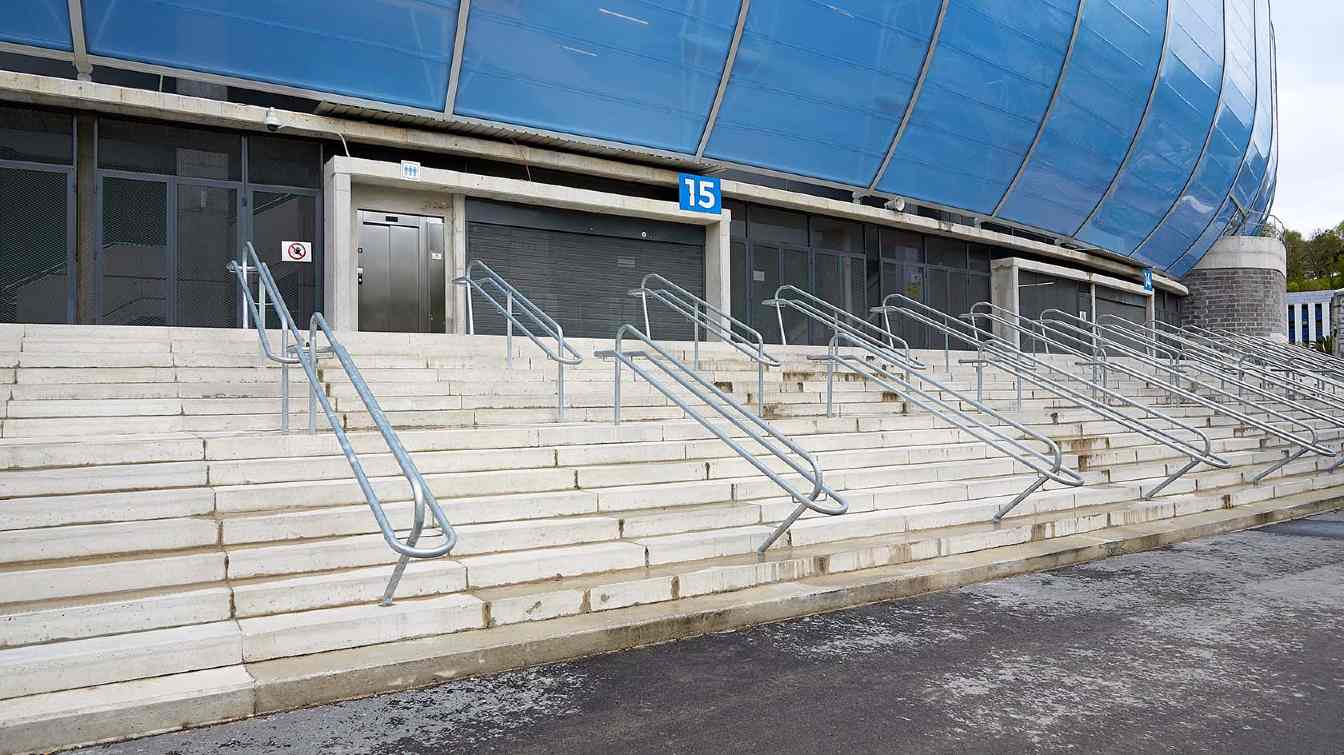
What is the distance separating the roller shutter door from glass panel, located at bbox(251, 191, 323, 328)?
2.14 m

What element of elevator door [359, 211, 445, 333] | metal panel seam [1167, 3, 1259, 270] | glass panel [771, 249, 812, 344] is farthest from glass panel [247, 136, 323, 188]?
metal panel seam [1167, 3, 1259, 270]

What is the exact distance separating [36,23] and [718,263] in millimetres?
9757

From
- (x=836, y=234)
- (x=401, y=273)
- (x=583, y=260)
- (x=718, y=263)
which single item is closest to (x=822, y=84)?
(x=836, y=234)

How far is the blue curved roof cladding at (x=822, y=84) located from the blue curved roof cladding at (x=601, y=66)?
62cm

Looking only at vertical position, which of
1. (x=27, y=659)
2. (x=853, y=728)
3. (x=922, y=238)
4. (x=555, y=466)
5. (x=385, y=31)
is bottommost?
(x=853, y=728)

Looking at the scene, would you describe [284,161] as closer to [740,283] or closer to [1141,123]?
[740,283]

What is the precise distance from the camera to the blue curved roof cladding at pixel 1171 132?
2167cm

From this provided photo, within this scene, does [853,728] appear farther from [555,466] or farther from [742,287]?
[742,287]

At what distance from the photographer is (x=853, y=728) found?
11.9 ft

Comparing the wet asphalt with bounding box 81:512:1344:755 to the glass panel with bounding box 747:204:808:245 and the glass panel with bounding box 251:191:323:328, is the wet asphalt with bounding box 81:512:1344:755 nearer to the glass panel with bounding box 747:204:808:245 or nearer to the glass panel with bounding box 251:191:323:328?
the glass panel with bounding box 251:191:323:328

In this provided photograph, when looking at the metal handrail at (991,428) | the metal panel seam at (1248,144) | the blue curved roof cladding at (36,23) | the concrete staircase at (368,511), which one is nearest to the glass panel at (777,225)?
the metal handrail at (991,428)

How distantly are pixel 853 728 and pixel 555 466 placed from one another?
11.6ft

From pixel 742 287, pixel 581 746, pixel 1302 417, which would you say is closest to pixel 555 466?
pixel 581 746

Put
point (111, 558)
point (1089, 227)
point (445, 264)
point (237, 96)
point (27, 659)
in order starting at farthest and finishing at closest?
1. point (1089, 227)
2. point (445, 264)
3. point (237, 96)
4. point (111, 558)
5. point (27, 659)
